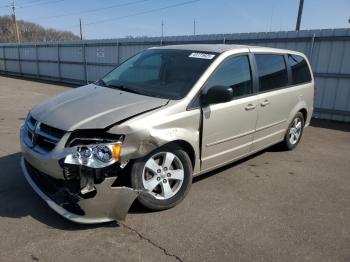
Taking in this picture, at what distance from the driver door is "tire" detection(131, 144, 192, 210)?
15.7 inches

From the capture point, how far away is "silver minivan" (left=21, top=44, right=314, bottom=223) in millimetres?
3098

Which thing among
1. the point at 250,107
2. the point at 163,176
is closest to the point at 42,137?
the point at 163,176

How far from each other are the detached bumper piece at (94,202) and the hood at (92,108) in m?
0.56

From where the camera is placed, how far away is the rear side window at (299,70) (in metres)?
5.72

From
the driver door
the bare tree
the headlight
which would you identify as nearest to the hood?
the headlight

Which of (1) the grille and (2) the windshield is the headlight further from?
(2) the windshield

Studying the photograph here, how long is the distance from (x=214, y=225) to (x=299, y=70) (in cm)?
369

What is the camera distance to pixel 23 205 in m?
3.65

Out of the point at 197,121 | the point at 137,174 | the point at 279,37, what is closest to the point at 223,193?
the point at 197,121

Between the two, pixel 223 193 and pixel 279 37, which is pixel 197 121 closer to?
pixel 223 193

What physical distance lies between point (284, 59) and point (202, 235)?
3526 mm

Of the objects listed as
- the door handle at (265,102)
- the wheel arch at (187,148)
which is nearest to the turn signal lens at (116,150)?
the wheel arch at (187,148)

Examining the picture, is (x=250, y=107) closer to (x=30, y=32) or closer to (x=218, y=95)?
(x=218, y=95)

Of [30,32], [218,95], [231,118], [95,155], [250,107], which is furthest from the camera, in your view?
[30,32]
